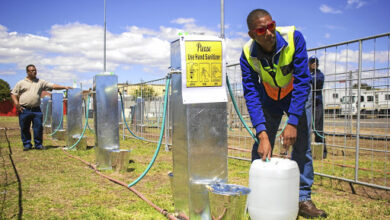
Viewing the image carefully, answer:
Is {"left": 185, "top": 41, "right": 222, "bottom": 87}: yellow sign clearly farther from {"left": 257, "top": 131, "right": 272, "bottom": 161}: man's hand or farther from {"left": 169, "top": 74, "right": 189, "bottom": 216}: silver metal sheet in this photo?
{"left": 257, "top": 131, "right": 272, "bottom": 161}: man's hand

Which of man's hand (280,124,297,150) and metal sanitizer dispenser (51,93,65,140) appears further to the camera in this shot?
metal sanitizer dispenser (51,93,65,140)

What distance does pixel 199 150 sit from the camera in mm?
2713

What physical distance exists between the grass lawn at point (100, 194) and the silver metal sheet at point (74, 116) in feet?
6.87

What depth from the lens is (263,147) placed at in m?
2.63

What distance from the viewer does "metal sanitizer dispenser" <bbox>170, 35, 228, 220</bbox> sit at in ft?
8.86

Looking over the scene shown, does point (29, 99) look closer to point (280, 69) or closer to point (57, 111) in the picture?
point (57, 111)

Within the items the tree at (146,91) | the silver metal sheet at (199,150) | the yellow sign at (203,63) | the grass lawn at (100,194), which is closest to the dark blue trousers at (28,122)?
the grass lawn at (100,194)

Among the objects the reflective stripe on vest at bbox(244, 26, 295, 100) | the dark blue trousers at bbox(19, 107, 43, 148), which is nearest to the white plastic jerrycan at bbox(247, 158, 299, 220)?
the reflective stripe on vest at bbox(244, 26, 295, 100)

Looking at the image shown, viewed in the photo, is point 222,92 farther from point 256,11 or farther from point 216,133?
point 256,11

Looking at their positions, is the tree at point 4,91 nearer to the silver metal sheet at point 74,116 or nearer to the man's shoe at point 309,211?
the silver metal sheet at point 74,116

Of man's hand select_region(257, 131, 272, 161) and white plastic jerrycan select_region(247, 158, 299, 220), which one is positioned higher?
man's hand select_region(257, 131, 272, 161)

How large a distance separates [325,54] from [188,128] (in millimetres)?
3023

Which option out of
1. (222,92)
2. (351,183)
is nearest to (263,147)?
(222,92)

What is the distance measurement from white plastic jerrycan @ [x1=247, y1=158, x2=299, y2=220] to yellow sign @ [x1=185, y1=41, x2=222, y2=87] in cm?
84
